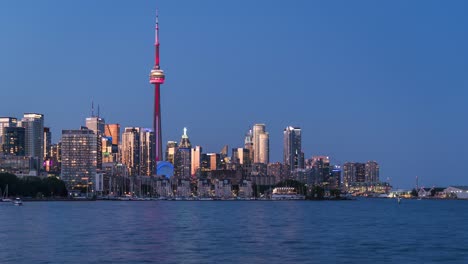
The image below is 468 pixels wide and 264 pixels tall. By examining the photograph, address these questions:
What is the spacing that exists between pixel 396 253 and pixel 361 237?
1596 centimetres

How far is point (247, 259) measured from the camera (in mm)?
60344

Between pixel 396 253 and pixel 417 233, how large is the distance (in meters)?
25.5

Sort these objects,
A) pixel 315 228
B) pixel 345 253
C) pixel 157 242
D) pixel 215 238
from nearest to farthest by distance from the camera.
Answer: pixel 345 253
pixel 157 242
pixel 215 238
pixel 315 228

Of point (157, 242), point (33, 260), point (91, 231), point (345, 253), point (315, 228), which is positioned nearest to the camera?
point (33, 260)

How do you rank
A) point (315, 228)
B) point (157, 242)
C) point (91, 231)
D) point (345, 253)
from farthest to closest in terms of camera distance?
point (315, 228), point (91, 231), point (157, 242), point (345, 253)

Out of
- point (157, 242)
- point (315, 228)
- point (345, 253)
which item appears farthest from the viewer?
point (315, 228)

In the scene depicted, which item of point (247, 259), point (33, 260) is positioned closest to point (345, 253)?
point (247, 259)

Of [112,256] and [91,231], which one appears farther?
[91,231]

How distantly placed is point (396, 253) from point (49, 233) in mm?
35720

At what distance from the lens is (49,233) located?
84562 mm

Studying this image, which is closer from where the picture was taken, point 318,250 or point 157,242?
point 318,250

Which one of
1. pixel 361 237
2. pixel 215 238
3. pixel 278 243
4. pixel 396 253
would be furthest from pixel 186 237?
pixel 396 253

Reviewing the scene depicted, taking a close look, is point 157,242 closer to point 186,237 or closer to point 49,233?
point 186,237

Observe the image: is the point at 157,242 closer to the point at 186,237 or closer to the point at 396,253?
the point at 186,237
